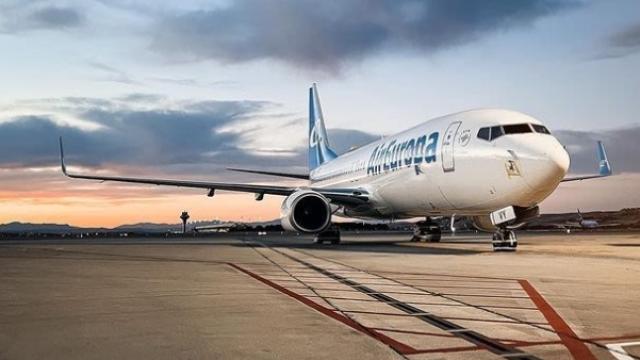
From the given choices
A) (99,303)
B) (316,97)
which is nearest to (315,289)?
(99,303)

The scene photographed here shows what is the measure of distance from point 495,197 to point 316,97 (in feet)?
85.7

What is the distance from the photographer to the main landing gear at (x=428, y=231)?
27.2m

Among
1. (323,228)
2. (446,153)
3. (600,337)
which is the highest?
(446,153)

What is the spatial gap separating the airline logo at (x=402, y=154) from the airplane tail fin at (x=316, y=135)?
1403 centimetres

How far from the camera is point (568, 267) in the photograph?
12727 mm

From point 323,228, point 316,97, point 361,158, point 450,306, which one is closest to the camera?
point 450,306

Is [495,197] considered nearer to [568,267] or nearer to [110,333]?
[568,267]

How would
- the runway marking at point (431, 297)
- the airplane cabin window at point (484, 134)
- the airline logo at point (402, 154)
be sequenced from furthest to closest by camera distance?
the airline logo at point (402, 154)
the airplane cabin window at point (484, 134)
the runway marking at point (431, 297)

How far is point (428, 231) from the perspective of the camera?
27.5 meters

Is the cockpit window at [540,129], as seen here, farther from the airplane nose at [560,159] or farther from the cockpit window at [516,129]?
the airplane nose at [560,159]

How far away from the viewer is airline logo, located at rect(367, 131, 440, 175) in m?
18.8

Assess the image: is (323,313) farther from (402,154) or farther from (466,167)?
(402,154)

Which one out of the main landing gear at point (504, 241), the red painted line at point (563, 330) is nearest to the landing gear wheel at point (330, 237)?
the main landing gear at point (504, 241)

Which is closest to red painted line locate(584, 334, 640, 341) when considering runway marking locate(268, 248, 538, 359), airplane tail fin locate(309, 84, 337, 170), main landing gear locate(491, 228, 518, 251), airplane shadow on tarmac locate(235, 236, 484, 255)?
runway marking locate(268, 248, 538, 359)
